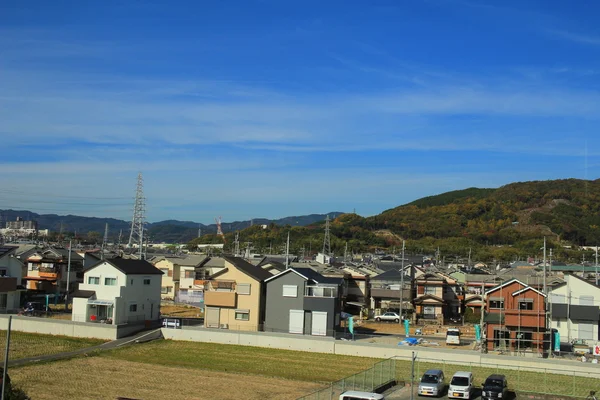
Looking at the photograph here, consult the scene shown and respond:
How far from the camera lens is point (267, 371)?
82.5 ft

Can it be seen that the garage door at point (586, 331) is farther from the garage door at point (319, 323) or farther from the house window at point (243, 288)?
the house window at point (243, 288)

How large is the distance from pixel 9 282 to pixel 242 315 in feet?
55.4

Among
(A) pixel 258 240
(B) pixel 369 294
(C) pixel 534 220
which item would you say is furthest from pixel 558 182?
(B) pixel 369 294

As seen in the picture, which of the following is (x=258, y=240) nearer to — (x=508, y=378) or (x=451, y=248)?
(x=451, y=248)

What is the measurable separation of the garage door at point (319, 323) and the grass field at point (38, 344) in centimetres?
1139

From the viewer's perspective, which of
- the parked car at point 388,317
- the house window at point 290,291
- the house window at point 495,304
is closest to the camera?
the house window at point 290,291

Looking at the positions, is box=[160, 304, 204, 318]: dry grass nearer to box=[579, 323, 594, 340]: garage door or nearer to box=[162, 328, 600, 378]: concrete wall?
box=[162, 328, 600, 378]: concrete wall

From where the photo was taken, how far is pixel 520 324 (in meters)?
30.6

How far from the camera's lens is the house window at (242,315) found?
3573 centimetres

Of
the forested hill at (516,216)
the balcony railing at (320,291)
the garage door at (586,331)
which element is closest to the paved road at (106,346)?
the balcony railing at (320,291)

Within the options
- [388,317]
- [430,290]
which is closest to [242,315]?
[388,317]

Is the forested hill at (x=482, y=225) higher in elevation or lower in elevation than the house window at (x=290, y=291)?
higher

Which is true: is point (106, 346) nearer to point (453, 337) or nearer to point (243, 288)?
point (243, 288)

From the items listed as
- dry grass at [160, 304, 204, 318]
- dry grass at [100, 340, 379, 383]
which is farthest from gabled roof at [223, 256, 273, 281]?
dry grass at [160, 304, 204, 318]
